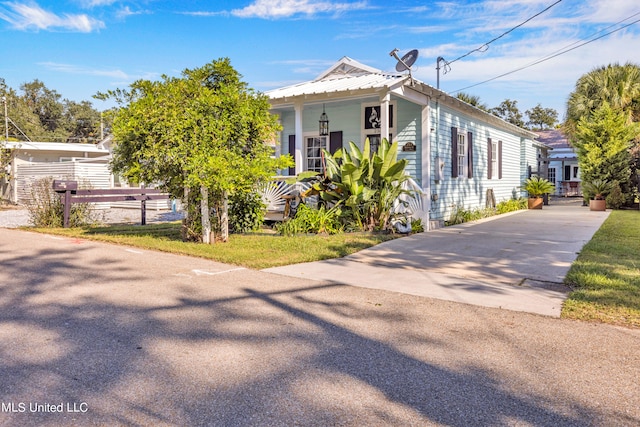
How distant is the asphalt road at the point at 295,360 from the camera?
2.57 meters

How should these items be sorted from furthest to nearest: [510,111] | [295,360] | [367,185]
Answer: [510,111] < [367,185] < [295,360]

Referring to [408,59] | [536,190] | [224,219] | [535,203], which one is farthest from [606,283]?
[536,190]

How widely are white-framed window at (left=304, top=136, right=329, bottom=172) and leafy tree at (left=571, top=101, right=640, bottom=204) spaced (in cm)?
1081

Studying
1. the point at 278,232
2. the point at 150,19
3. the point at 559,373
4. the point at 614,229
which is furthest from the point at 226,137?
the point at 150,19

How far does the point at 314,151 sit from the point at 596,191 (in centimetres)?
1118

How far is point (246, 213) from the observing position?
382 inches

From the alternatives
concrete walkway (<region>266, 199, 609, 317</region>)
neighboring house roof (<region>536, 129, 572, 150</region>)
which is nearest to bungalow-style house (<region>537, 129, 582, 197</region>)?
neighboring house roof (<region>536, 129, 572, 150</region>)

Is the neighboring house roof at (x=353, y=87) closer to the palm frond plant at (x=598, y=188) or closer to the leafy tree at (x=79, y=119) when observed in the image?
the palm frond plant at (x=598, y=188)

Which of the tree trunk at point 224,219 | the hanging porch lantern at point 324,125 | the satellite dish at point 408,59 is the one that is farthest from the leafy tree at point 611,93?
the tree trunk at point 224,219

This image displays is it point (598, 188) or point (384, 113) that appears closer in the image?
point (384, 113)

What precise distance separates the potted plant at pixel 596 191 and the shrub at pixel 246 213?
13230 mm

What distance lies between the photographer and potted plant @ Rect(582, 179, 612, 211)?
17.2m

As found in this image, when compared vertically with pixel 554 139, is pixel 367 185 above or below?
below

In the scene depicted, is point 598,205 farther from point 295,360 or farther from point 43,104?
point 43,104
